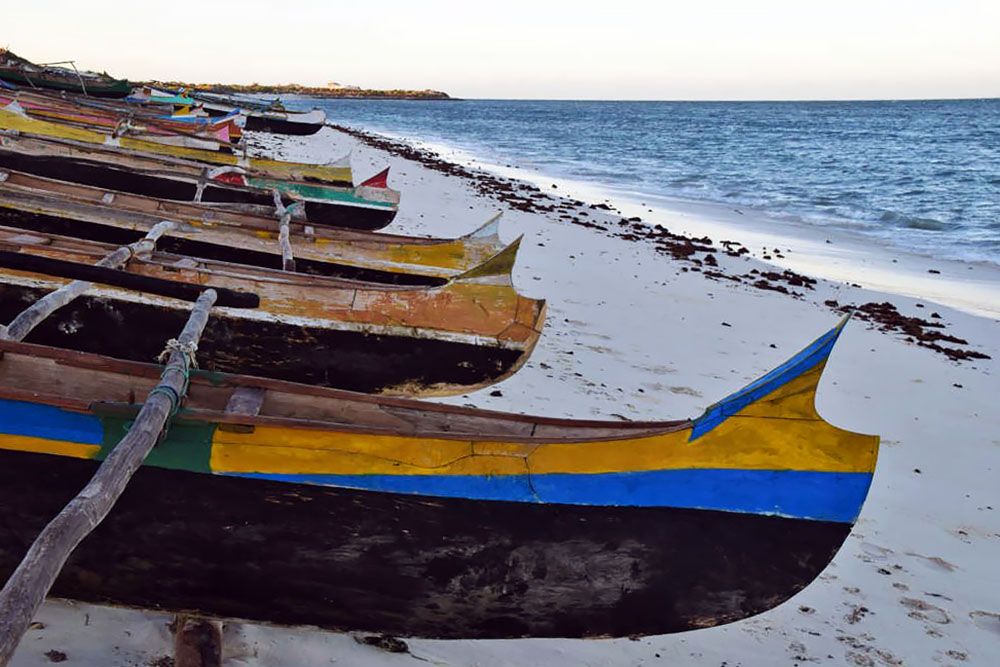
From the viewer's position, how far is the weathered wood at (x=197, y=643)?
7.52 ft

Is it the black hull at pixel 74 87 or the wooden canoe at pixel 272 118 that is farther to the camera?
the wooden canoe at pixel 272 118

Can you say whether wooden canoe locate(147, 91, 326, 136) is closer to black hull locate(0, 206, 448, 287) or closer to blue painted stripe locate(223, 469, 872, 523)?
black hull locate(0, 206, 448, 287)

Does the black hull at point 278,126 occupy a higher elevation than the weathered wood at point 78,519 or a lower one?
higher

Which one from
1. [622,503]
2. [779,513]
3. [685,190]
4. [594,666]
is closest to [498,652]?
[594,666]

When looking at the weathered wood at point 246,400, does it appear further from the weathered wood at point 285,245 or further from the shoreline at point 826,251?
the shoreline at point 826,251

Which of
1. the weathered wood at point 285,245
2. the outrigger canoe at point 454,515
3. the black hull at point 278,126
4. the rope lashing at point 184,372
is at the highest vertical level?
the black hull at point 278,126

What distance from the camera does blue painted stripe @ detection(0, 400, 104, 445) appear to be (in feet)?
7.35

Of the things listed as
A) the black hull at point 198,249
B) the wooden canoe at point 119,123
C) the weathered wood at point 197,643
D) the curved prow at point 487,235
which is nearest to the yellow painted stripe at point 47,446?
the weathered wood at point 197,643

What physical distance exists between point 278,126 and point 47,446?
2508 centimetres

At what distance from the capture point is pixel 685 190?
71.8 feet

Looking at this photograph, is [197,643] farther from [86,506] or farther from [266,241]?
[266,241]

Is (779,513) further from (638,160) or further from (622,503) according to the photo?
(638,160)

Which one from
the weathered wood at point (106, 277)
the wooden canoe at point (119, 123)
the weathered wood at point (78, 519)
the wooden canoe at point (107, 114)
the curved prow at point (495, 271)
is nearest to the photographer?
the weathered wood at point (78, 519)

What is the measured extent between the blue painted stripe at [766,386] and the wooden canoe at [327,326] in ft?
6.47
